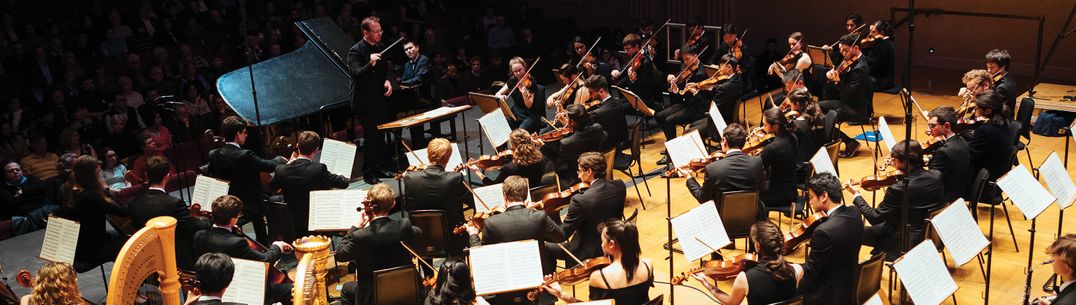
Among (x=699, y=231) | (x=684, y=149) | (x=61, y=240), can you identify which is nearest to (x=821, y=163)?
(x=684, y=149)

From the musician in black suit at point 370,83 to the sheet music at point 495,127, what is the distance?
1.30m

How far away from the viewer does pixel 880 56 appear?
38.1 ft

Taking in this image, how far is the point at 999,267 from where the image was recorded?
7738mm

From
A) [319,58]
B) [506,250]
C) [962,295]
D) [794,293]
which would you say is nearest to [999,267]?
[962,295]

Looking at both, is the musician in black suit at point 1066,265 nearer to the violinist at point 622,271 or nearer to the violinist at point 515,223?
the violinist at point 622,271

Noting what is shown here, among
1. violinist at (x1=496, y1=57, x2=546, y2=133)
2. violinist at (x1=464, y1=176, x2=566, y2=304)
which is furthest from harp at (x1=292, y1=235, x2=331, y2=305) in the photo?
violinist at (x1=496, y1=57, x2=546, y2=133)

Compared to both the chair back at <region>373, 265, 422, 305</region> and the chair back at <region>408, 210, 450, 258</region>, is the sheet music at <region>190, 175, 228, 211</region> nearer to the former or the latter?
the chair back at <region>408, 210, 450, 258</region>

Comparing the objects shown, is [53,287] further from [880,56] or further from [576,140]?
[880,56]

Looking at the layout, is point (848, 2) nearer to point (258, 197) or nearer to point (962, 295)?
point (962, 295)

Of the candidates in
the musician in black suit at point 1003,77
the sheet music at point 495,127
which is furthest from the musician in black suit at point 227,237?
the musician in black suit at point 1003,77

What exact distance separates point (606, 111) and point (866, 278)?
3.88 metres

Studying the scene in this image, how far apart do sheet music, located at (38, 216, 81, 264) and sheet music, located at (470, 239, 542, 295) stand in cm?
273

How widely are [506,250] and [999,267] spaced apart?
4.13 meters

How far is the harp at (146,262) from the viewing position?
3.94 m
